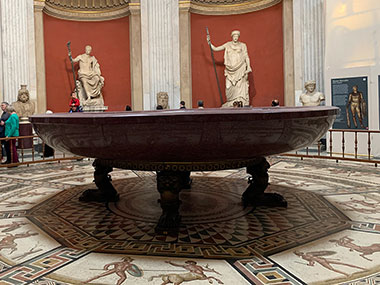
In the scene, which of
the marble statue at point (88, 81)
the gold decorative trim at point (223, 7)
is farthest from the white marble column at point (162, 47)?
the marble statue at point (88, 81)

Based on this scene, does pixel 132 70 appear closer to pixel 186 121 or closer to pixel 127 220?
pixel 127 220

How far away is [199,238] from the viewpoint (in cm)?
241

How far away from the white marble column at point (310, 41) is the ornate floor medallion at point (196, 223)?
5.61m

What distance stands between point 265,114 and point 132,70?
30.8 feet

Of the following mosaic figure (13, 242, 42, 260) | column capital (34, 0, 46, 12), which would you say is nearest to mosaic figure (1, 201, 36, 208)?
mosaic figure (13, 242, 42, 260)

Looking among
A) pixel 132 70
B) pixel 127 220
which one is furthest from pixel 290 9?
pixel 127 220

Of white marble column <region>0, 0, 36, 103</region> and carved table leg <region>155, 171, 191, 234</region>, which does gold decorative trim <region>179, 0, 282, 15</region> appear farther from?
carved table leg <region>155, 171, 191, 234</region>

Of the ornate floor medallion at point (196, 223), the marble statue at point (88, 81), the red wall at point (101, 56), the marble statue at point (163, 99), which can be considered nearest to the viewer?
the ornate floor medallion at point (196, 223)

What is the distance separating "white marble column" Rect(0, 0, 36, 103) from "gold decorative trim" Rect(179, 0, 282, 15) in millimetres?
4186

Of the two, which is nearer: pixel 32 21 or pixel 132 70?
pixel 32 21

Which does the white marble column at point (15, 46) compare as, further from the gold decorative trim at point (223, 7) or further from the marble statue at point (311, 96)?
the marble statue at point (311, 96)

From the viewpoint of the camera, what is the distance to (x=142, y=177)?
15.6 ft

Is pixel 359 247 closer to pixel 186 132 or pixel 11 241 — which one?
pixel 186 132

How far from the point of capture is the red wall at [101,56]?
36.1 feet
